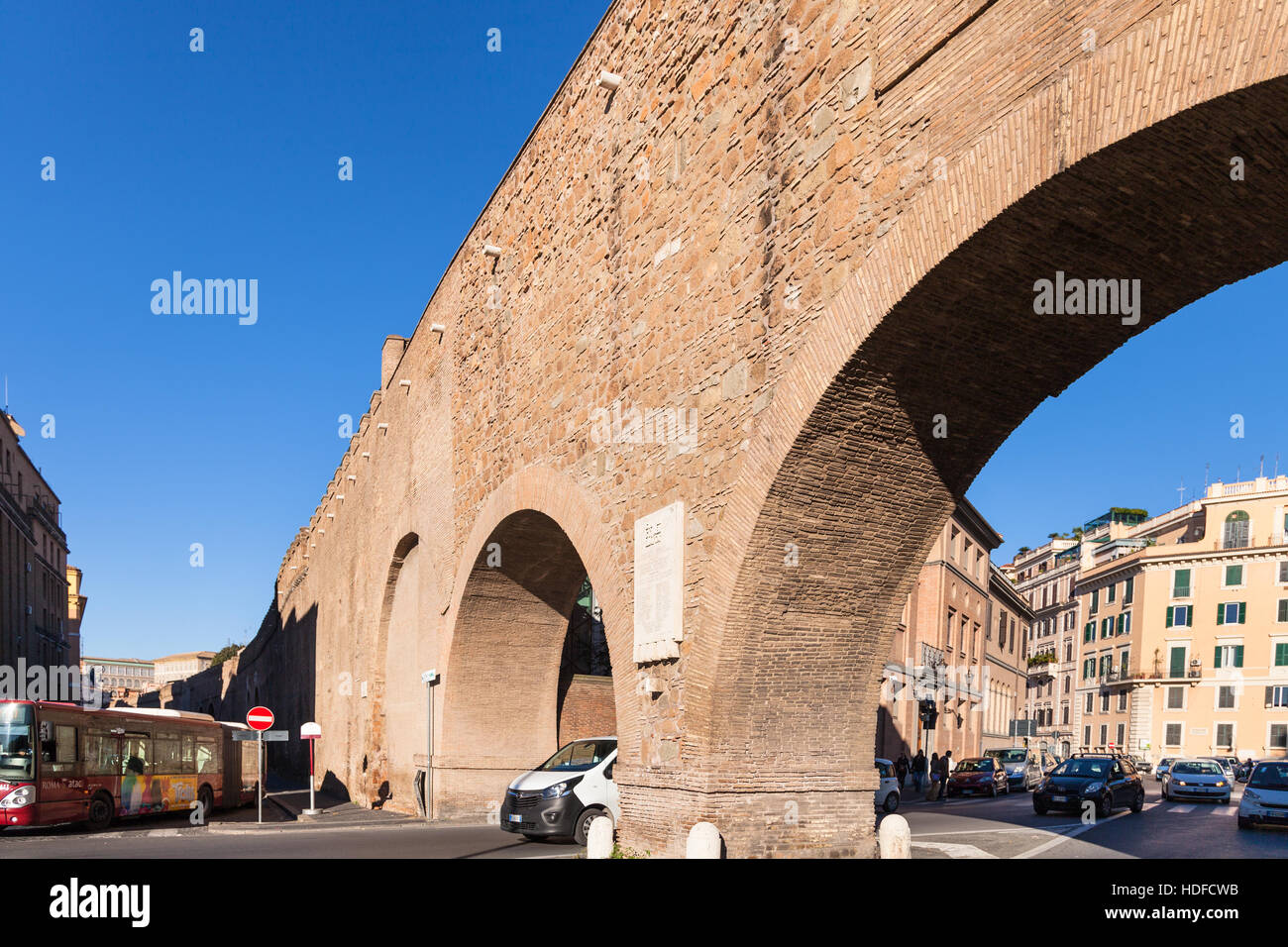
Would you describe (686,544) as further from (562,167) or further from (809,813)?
(562,167)

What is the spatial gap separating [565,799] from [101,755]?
10.3 meters

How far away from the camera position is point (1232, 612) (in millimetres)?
59438

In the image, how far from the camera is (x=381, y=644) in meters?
25.4

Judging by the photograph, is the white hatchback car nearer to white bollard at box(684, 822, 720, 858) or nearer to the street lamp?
the street lamp

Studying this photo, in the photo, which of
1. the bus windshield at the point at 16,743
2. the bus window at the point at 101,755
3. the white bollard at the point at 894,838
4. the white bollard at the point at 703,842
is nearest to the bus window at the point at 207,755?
the bus window at the point at 101,755

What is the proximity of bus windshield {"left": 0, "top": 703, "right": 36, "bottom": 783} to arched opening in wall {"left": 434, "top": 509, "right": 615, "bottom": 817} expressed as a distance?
6403 millimetres

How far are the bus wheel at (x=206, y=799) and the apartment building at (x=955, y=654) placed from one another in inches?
655

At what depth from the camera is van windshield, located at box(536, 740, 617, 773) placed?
49.2ft

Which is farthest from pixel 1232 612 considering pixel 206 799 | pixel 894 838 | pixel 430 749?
pixel 894 838

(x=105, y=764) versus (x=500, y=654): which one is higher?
(x=500, y=654)

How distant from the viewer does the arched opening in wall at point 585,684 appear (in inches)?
802

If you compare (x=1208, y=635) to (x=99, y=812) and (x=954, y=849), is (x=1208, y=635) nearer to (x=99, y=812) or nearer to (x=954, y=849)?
(x=954, y=849)

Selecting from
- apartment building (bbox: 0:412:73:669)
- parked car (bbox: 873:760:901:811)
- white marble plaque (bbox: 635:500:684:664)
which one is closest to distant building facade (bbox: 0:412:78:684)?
apartment building (bbox: 0:412:73:669)

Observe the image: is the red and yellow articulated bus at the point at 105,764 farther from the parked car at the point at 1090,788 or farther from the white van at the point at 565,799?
the parked car at the point at 1090,788
